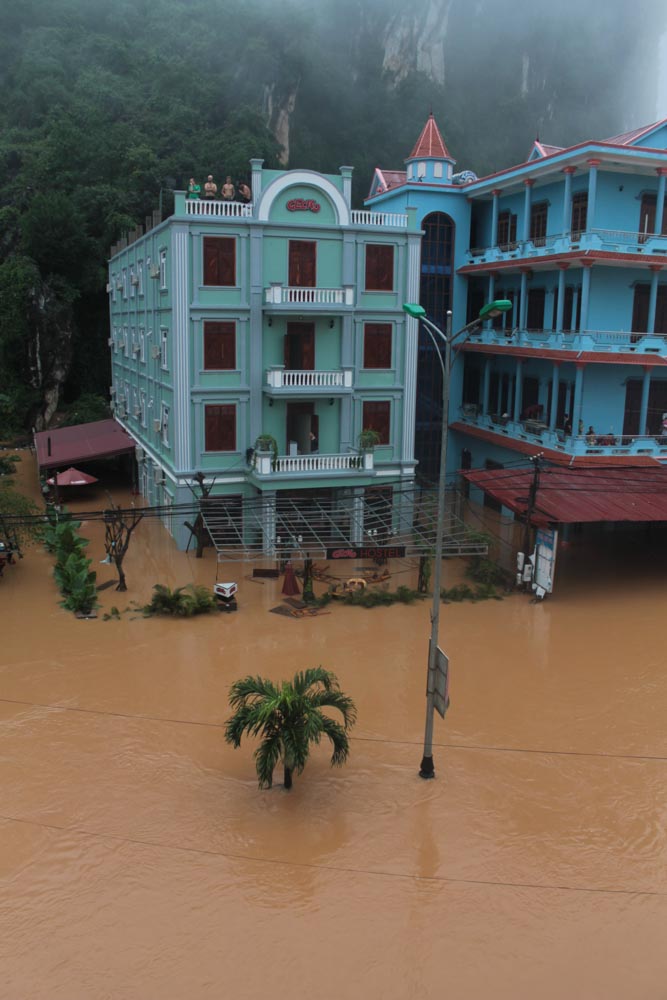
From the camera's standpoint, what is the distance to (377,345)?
29.0m

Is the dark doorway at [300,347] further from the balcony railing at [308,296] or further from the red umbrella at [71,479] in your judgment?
the red umbrella at [71,479]

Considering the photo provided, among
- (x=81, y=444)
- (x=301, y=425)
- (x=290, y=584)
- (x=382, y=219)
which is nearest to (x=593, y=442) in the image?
(x=301, y=425)

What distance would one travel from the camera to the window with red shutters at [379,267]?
28297 mm

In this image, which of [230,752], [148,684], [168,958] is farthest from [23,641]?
[168,958]

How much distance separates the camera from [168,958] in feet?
34.4

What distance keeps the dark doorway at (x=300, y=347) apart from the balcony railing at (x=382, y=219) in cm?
408

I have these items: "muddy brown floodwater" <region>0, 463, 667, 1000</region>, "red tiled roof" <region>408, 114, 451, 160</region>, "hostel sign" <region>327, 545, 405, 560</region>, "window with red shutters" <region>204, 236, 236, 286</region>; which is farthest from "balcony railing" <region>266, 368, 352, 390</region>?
"red tiled roof" <region>408, 114, 451, 160</region>

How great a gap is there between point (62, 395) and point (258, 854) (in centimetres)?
4201

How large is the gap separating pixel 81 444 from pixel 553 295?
70.3 feet

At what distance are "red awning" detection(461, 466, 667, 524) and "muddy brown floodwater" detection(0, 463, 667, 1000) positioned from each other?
3.55 m

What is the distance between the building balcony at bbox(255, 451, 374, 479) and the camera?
26.5m

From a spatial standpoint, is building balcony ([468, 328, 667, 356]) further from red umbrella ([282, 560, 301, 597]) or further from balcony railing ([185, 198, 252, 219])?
red umbrella ([282, 560, 301, 597])

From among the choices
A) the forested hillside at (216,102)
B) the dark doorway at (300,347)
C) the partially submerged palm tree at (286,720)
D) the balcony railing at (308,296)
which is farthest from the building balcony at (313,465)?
the forested hillside at (216,102)

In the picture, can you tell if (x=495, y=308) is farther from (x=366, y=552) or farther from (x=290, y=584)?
(x=290, y=584)
